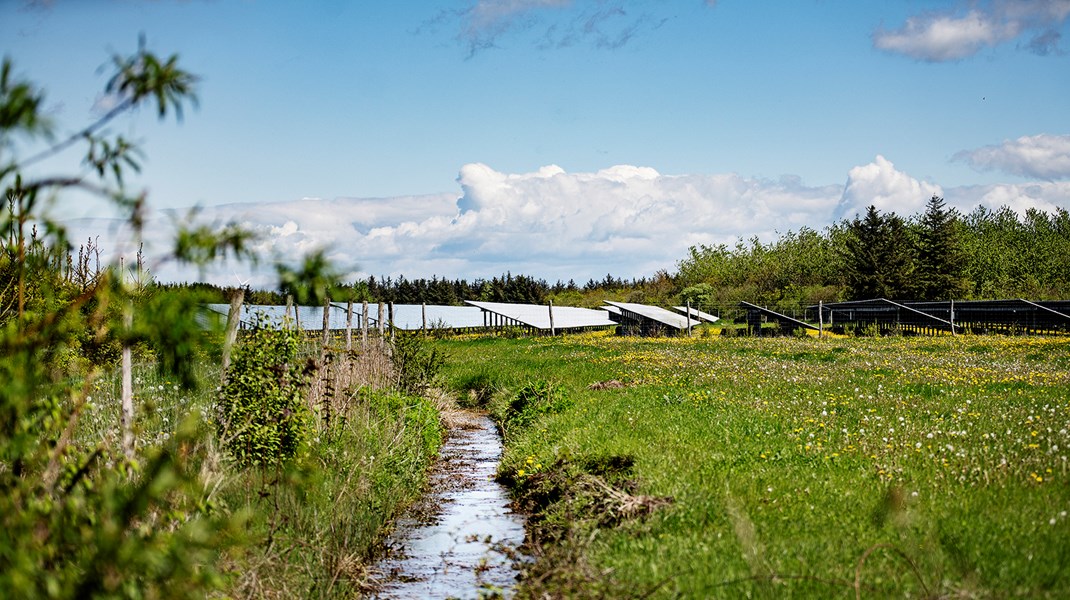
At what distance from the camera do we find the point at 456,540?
1023 cm

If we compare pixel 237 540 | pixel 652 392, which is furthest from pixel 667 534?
pixel 652 392

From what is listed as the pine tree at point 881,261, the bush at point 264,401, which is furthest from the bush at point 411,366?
the pine tree at point 881,261

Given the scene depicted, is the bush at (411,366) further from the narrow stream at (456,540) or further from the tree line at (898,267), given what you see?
the tree line at (898,267)

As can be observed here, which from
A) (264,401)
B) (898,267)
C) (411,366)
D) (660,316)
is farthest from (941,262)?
(264,401)

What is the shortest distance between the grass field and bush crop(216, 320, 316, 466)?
2924 mm

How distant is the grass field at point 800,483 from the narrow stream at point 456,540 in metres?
0.44

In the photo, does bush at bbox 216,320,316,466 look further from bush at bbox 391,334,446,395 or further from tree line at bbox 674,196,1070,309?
tree line at bbox 674,196,1070,309

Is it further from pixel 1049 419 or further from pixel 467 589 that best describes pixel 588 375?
pixel 467 589

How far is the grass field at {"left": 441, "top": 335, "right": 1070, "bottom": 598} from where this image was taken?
6191mm

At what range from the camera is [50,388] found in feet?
14.5

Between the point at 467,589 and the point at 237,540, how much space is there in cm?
539

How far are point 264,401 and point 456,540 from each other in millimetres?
2851

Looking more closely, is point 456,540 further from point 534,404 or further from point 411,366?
point 411,366

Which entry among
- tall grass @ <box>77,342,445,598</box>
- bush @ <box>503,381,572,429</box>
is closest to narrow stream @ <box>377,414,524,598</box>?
tall grass @ <box>77,342,445,598</box>
